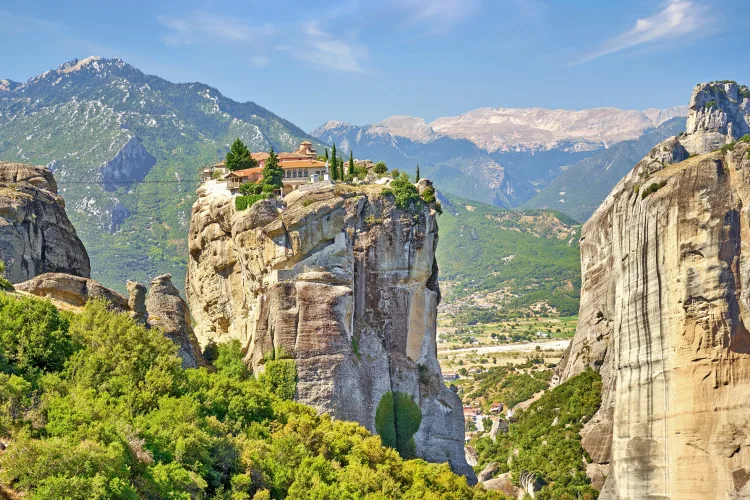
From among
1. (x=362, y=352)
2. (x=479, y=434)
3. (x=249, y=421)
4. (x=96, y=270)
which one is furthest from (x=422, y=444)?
(x=96, y=270)

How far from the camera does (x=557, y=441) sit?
222 ft

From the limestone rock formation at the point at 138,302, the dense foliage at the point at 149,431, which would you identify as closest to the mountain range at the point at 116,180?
the limestone rock formation at the point at 138,302

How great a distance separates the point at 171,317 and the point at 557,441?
120 ft

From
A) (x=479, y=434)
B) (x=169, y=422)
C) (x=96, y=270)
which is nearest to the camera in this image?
(x=169, y=422)

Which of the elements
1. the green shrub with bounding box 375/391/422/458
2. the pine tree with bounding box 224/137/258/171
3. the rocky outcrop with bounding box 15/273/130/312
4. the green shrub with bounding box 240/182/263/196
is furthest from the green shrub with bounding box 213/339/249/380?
the pine tree with bounding box 224/137/258/171

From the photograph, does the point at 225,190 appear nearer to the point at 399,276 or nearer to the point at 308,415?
the point at 399,276

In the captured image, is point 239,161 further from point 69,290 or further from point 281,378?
point 69,290

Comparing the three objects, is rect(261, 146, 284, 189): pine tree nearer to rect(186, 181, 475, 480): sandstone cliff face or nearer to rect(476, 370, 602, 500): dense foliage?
rect(186, 181, 475, 480): sandstone cliff face

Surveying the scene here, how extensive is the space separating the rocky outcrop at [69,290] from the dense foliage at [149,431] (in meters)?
3.38

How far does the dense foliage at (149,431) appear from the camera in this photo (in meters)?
26.1

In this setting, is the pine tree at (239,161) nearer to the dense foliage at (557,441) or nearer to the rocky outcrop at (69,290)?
the rocky outcrop at (69,290)

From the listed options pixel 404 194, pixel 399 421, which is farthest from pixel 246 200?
pixel 399 421

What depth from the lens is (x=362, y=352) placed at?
5203 centimetres

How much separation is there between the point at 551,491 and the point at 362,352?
2125 cm
